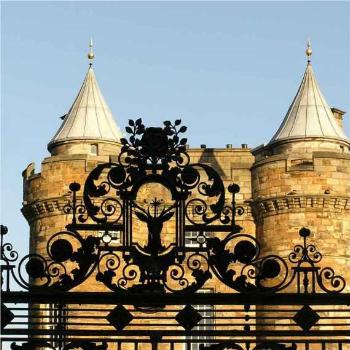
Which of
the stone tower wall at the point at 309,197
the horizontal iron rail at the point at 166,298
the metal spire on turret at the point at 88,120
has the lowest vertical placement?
the horizontal iron rail at the point at 166,298

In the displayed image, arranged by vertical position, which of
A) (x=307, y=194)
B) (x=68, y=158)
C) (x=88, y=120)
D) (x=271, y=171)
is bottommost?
(x=307, y=194)

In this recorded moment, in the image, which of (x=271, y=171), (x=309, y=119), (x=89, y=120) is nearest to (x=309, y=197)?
(x=271, y=171)

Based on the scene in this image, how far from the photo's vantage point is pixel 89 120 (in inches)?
2090

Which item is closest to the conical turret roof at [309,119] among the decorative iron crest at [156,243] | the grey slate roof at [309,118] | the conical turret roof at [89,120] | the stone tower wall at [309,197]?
the grey slate roof at [309,118]

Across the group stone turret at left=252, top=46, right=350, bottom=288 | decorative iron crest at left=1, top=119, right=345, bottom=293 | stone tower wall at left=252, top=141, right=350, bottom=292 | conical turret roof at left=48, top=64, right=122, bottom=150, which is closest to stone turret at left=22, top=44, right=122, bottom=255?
conical turret roof at left=48, top=64, right=122, bottom=150

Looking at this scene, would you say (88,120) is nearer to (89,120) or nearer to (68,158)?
(89,120)

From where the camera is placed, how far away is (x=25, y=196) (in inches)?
2095

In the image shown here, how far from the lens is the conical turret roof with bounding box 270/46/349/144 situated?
52.8m

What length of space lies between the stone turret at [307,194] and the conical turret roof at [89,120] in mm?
5082

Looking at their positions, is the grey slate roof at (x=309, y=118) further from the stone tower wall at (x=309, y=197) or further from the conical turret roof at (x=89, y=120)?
the conical turret roof at (x=89, y=120)

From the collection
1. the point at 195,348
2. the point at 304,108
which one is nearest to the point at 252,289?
the point at 195,348

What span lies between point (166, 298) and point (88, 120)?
129ft

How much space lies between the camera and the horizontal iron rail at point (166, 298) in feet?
45.8

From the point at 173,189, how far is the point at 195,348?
36.3 meters
